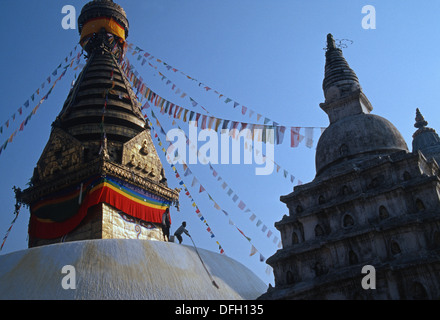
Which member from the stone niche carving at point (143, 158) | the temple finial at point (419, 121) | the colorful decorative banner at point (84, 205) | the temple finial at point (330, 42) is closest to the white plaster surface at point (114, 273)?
the colorful decorative banner at point (84, 205)

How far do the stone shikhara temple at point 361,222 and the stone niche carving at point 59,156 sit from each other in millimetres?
11093

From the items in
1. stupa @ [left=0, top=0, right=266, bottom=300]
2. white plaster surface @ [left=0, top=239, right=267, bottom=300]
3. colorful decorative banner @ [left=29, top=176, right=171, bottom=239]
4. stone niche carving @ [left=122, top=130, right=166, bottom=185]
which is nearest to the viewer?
white plaster surface @ [left=0, top=239, right=267, bottom=300]

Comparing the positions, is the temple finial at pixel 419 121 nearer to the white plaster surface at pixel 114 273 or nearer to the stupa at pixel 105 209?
the stupa at pixel 105 209

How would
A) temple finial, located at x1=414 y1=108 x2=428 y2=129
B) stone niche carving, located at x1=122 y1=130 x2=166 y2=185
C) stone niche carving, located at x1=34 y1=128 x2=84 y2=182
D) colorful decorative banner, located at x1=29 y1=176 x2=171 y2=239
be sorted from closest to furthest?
colorful decorative banner, located at x1=29 y1=176 x2=171 y2=239 → stone niche carving, located at x1=34 y1=128 x2=84 y2=182 → stone niche carving, located at x1=122 y1=130 x2=166 y2=185 → temple finial, located at x1=414 y1=108 x2=428 y2=129

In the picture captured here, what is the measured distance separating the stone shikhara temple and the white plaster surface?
3046 mm

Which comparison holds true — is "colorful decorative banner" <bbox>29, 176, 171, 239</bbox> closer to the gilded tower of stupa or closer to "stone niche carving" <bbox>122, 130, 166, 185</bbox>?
the gilded tower of stupa

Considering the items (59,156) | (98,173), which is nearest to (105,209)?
(98,173)

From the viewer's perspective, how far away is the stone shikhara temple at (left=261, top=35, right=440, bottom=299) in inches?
524

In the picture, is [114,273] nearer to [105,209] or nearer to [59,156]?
[105,209]

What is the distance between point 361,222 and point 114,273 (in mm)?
9092

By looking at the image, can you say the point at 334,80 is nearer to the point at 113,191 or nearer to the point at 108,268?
the point at 113,191

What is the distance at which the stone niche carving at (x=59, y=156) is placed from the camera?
21.5 metres

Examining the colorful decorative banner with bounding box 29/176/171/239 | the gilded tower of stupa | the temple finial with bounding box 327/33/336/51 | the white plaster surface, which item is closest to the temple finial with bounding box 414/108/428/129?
the temple finial with bounding box 327/33/336/51
